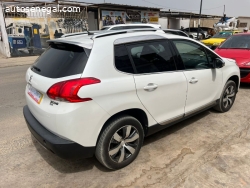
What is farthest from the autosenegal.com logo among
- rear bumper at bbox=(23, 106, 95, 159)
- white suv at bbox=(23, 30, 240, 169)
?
rear bumper at bbox=(23, 106, 95, 159)

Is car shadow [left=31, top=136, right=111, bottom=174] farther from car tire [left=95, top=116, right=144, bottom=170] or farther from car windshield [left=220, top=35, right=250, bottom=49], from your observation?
car windshield [left=220, top=35, right=250, bottom=49]

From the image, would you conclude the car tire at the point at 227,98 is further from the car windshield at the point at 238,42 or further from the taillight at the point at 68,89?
the car windshield at the point at 238,42

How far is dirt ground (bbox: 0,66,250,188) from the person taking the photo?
250 centimetres

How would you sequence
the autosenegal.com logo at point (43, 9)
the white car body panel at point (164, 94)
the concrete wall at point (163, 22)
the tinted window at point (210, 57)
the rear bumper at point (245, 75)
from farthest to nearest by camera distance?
the concrete wall at point (163, 22)
the autosenegal.com logo at point (43, 9)
the rear bumper at point (245, 75)
the tinted window at point (210, 57)
the white car body panel at point (164, 94)

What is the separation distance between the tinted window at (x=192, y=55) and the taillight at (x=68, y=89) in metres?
1.63

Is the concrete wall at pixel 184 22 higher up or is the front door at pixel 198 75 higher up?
the concrete wall at pixel 184 22

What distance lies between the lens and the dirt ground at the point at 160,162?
98.3 inches

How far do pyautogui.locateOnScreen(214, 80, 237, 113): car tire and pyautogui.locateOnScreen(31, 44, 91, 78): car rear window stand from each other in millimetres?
2965

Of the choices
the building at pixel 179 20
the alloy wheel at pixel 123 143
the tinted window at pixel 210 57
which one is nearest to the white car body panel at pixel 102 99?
the alloy wheel at pixel 123 143

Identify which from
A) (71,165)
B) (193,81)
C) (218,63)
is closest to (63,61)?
(71,165)

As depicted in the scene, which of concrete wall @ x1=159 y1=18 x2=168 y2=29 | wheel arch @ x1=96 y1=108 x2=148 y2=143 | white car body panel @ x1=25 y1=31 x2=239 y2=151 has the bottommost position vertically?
wheel arch @ x1=96 y1=108 x2=148 y2=143

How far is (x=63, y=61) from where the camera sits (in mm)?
2473

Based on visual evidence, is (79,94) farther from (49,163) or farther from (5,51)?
(5,51)

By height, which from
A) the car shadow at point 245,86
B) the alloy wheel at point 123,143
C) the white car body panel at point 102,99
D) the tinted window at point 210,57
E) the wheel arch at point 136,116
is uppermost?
the tinted window at point 210,57
